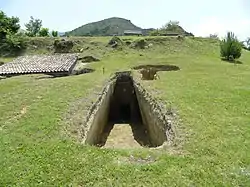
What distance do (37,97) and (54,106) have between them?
92.3 inches

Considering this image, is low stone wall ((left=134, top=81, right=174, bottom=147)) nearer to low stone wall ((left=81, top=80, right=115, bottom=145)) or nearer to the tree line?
low stone wall ((left=81, top=80, right=115, bottom=145))

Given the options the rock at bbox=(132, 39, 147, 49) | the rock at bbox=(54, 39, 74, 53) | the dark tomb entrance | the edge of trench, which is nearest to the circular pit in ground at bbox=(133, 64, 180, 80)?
the dark tomb entrance

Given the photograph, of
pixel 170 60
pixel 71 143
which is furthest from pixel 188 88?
pixel 170 60

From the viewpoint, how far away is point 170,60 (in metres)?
28.8

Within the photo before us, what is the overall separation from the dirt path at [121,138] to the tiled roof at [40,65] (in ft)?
27.8

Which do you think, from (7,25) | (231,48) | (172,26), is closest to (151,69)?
(231,48)

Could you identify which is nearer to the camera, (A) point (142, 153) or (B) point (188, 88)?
(A) point (142, 153)

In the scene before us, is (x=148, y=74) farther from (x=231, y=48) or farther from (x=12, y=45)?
(x=12, y=45)

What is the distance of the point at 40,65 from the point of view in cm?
2634

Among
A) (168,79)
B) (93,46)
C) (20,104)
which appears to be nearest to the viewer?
(20,104)

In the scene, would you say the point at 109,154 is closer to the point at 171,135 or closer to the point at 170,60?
the point at 171,135

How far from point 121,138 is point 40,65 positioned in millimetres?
12745

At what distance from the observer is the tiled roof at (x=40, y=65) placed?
24984 millimetres

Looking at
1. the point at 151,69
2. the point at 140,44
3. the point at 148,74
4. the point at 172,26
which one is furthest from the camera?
the point at 172,26
